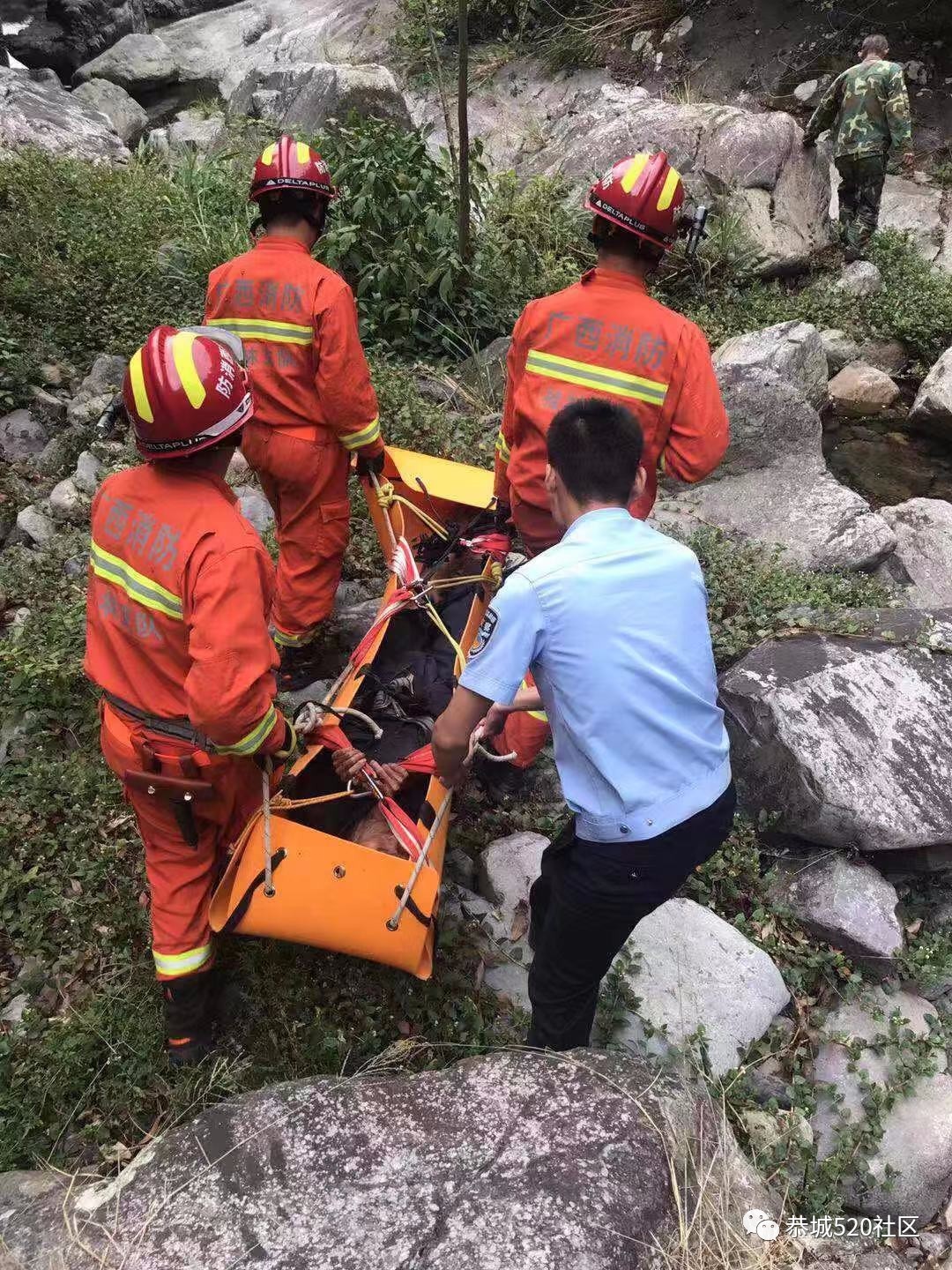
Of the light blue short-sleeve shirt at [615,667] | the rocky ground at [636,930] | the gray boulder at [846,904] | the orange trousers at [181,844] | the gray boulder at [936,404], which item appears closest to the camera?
the rocky ground at [636,930]

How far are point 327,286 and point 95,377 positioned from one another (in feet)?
10.8

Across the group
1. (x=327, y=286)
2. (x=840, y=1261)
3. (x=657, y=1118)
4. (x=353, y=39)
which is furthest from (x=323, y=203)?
(x=353, y=39)

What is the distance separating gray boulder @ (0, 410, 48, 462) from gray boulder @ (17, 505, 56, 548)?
0.94 meters

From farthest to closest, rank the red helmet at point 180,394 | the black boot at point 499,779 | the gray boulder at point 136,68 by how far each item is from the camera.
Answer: the gray boulder at point 136,68, the black boot at point 499,779, the red helmet at point 180,394

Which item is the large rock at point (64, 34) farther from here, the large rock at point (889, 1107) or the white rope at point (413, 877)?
the large rock at point (889, 1107)

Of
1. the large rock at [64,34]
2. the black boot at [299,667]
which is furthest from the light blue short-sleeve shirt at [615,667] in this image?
the large rock at [64,34]

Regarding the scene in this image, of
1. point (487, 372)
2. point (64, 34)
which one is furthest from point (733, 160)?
point (64, 34)

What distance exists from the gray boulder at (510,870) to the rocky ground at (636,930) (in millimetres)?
12

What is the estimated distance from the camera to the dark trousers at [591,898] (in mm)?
1943

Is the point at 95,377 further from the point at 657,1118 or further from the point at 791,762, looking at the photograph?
the point at 657,1118

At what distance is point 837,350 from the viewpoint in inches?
273

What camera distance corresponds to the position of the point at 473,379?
6.01 metres

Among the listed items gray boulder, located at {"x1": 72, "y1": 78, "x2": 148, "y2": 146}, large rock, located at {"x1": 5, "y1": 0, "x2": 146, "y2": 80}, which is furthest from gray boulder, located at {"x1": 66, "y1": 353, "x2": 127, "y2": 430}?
large rock, located at {"x1": 5, "y1": 0, "x2": 146, "y2": 80}

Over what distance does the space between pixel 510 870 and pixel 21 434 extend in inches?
186
